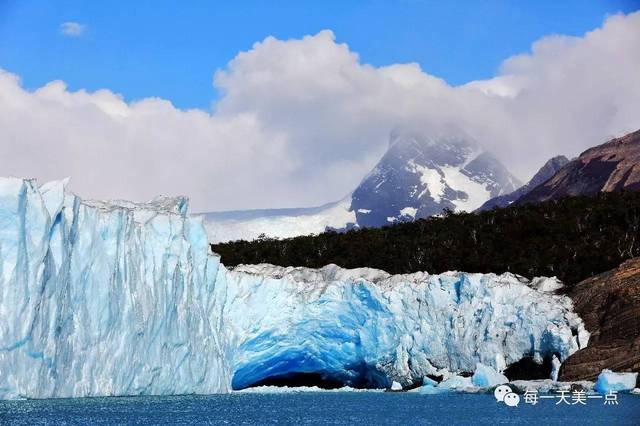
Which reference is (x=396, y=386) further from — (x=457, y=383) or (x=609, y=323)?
(x=609, y=323)

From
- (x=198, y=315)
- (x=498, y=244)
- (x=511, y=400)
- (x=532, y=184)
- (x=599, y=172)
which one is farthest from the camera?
(x=532, y=184)

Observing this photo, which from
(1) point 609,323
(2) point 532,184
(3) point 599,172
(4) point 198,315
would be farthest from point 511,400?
(2) point 532,184

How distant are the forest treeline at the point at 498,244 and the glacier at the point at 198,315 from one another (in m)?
6.80

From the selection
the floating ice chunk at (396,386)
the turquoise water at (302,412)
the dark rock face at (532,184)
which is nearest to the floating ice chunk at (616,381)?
the turquoise water at (302,412)

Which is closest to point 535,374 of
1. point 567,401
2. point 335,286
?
point 567,401

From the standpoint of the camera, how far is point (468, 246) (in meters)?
67.4

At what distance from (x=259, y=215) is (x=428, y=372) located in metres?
117

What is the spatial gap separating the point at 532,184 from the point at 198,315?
458 feet

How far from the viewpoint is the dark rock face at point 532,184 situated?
171500 millimetres

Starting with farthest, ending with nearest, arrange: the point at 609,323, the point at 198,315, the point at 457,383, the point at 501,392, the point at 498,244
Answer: the point at 498,244 → the point at 457,383 → the point at 609,323 → the point at 198,315 → the point at 501,392

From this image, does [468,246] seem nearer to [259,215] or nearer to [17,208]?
[17,208]

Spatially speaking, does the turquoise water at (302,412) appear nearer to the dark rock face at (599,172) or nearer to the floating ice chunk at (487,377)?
the floating ice chunk at (487,377)

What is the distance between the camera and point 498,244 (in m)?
66.3

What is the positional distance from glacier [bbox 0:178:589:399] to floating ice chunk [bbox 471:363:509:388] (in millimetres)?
2574
